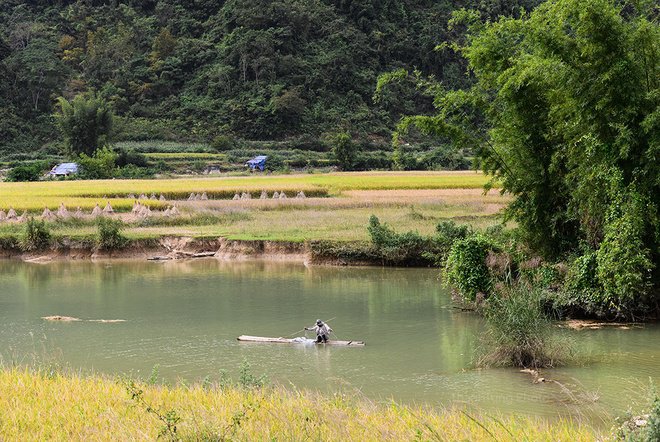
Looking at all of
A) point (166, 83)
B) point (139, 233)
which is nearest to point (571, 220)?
point (139, 233)

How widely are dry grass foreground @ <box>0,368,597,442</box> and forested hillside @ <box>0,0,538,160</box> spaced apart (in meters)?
62.1

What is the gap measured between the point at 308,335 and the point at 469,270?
11.4ft

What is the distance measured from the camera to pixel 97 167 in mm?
54438

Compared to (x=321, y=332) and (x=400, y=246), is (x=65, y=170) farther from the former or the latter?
(x=321, y=332)

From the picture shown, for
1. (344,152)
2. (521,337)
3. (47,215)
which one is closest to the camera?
(521,337)

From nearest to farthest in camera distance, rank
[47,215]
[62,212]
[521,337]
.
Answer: [521,337]
[47,215]
[62,212]

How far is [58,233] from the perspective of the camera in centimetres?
2803

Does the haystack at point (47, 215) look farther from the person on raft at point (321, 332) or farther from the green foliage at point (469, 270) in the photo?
the person on raft at point (321, 332)

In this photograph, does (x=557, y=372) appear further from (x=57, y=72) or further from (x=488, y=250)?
(x=57, y=72)

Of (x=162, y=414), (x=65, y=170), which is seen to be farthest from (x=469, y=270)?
(x=65, y=170)

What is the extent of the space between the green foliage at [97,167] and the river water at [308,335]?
30.3 metres

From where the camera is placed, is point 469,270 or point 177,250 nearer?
point 469,270

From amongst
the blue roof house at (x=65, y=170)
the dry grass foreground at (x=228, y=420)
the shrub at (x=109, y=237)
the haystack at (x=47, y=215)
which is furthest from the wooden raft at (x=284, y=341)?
the blue roof house at (x=65, y=170)

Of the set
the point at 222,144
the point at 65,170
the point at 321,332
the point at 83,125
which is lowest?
the point at 321,332
